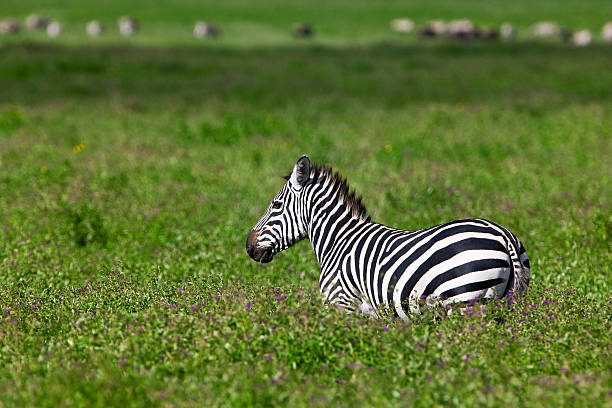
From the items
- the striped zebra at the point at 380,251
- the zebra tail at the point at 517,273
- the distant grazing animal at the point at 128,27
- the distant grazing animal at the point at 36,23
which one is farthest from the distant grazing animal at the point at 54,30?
the zebra tail at the point at 517,273

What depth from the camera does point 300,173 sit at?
795 cm

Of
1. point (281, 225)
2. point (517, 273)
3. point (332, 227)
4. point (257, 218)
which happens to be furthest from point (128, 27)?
point (517, 273)

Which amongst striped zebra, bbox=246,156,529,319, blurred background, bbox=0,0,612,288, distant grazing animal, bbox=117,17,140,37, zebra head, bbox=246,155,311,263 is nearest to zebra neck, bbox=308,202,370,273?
striped zebra, bbox=246,156,529,319

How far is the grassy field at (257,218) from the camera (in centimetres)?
565

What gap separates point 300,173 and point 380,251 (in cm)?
121

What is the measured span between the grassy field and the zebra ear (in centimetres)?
126

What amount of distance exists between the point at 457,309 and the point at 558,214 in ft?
19.2

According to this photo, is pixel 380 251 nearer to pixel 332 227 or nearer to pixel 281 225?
pixel 332 227

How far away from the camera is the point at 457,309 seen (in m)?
6.52

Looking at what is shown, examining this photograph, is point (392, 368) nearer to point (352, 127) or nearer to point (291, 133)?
point (291, 133)

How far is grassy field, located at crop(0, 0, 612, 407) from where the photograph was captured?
565 centimetres

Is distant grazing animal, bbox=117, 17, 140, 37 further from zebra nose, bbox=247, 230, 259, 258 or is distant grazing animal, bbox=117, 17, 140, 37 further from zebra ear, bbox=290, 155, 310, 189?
zebra ear, bbox=290, 155, 310, 189

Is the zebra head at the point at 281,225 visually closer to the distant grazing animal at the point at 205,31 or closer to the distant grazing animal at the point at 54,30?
the distant grazing animal at the point at 205,31

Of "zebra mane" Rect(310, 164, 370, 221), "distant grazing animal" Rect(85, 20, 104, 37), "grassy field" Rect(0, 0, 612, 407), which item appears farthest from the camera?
"distant grazing animal" Rect(85, 20, 104, 37)
